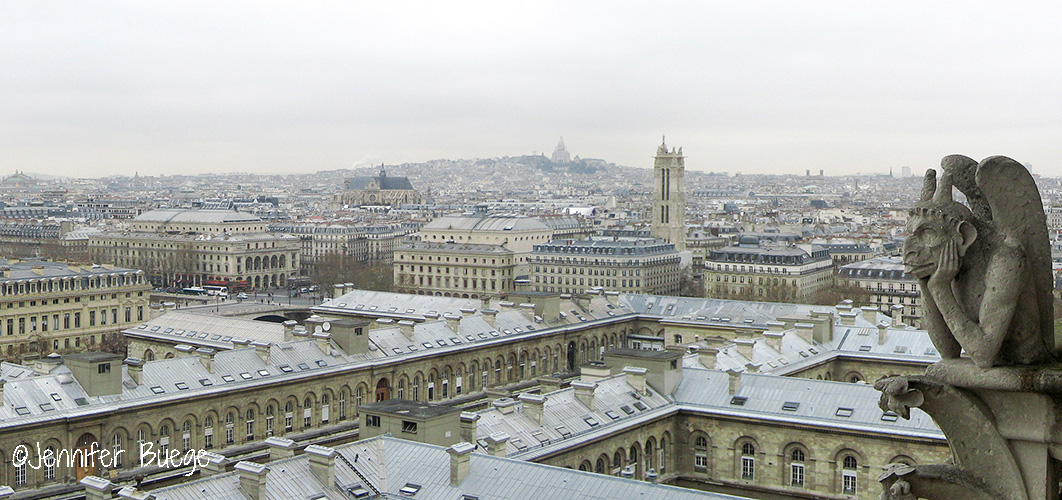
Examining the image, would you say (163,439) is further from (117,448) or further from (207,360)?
(207,360)

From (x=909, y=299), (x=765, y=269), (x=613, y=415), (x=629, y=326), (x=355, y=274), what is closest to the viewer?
(x=613, y=415)

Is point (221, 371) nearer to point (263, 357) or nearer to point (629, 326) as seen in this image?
point (263, 357)

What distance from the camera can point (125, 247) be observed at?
18700 centimetres

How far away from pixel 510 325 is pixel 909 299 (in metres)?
68.3

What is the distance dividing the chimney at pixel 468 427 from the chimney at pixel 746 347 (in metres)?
20.9

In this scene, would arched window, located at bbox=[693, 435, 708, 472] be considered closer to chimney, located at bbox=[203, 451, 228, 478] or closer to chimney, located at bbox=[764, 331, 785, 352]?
chimney, located at bbox=[764, 331, 785, 352]

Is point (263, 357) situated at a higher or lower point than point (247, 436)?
higher

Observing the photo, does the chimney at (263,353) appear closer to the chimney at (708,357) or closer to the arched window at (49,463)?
the arched window at (49,463)

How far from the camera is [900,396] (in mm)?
9477

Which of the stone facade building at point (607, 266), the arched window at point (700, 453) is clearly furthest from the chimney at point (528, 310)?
the stone facade building at point (607, 266)

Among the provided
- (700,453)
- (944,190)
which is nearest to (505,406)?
(700,453)

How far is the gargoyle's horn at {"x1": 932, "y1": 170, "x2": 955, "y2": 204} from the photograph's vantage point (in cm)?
940

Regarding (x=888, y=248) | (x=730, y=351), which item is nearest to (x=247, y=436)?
(x=730, y=351)

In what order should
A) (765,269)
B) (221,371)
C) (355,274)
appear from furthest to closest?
(355,274) < (765,269) < (221,371)
